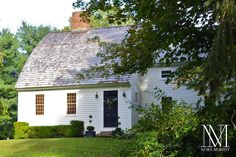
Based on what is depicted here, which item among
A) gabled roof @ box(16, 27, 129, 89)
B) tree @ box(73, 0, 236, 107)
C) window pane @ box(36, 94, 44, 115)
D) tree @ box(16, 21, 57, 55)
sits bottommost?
window pane @ box(36, 94, 44, 115)

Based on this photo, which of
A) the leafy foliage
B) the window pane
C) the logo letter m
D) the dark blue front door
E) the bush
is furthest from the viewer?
the leafy foliage

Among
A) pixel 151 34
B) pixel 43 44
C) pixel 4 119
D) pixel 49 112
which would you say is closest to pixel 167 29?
pixel 151 34

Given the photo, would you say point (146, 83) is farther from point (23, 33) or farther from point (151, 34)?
point (23, 33)

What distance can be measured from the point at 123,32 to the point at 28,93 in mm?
8467

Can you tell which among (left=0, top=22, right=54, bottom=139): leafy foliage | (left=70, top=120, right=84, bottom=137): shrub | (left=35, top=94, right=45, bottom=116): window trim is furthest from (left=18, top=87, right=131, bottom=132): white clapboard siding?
(left=0, top=22, right=54, bottom=139): leafy foliage

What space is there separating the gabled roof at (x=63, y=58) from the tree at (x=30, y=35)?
818 inches

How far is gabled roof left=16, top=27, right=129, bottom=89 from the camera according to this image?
32.2 m

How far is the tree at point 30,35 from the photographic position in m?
56.5

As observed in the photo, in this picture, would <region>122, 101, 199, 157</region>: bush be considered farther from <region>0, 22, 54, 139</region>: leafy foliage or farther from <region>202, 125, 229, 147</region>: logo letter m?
<region>0, 22, 54, 139</region>: leafy foliage

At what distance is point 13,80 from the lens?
47812mm

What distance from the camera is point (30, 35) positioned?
57.0 meters

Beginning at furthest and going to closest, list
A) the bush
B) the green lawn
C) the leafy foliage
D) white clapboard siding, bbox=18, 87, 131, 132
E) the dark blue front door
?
the leafy foliage
the dark blue front door
white clapboard siding, bbox=18, 87, 131, 132
the green lawn
the bush

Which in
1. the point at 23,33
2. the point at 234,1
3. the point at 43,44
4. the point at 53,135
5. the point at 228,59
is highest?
the point at 23,33

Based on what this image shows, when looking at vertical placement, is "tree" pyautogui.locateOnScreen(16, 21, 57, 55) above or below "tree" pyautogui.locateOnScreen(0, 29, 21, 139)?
above
